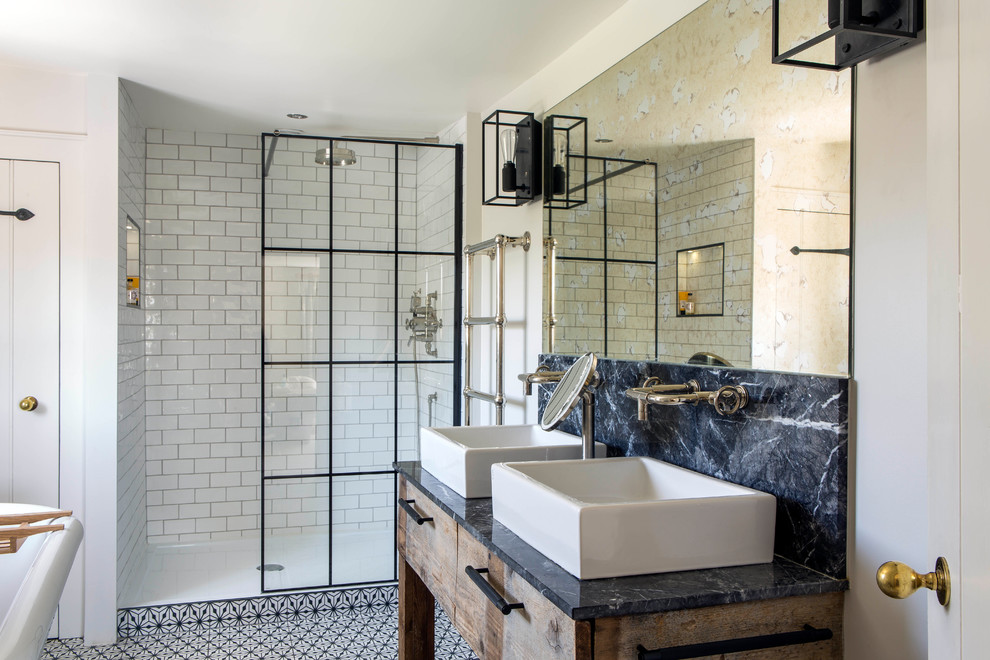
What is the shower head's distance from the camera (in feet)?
12.1

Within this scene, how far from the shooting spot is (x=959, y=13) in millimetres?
799

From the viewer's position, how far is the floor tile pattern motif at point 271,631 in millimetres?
3217

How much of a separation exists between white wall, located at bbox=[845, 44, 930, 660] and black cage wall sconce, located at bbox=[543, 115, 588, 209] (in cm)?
129

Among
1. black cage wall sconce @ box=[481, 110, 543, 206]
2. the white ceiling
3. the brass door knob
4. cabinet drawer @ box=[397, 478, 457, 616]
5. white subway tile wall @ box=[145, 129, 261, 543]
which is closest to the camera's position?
the brass door knob

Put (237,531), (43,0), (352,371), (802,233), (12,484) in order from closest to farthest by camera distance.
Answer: (802,233)
(43,0)
(12,484)
(352,371)
(237,531)

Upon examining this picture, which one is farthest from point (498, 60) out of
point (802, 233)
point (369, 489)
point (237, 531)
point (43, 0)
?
point (237, 531)

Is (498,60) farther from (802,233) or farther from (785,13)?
(802,233)

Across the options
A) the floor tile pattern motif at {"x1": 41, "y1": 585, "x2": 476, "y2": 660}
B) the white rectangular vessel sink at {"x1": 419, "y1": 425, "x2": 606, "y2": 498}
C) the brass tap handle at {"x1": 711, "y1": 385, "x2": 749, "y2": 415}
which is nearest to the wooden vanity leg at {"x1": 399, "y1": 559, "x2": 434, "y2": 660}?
the white rectangular vessel sink at {"x1": 419, "y1": 425, "x2": 606, "y2": 498}

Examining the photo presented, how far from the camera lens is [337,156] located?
3689 millimetres

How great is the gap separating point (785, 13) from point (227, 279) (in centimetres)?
371

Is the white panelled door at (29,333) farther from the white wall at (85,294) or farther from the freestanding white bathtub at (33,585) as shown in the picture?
the freestanding white bathtub at (33,585)

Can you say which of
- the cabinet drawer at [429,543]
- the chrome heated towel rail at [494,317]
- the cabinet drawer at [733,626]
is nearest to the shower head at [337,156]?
the chrome heated towel rail at [494,317]

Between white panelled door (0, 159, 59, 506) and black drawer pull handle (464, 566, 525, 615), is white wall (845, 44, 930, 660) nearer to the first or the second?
black drawer pull handle (464, 566, 525, 615)

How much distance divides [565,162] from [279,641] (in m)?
2.41
